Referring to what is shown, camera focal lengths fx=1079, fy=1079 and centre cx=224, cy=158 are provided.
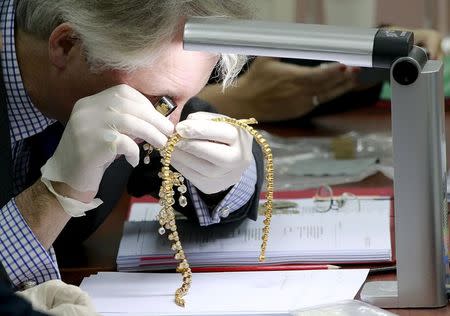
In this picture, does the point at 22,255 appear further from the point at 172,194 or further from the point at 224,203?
the point at 224,203

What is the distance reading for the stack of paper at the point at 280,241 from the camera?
5.25ft

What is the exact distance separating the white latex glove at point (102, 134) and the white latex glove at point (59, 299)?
0.20m

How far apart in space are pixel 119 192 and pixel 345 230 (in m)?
0.41

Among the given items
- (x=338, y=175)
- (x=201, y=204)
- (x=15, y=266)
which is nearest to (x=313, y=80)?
(x=338, y=175)

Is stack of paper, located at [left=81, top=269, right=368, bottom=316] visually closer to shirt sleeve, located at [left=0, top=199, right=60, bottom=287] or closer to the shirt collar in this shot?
shirt sleeve, located at [left=0, top=199, right=60, bottom=287]

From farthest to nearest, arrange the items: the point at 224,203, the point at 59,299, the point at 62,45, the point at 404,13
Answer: the point at 404,13 < the point at 224,203 < the point at 62,45 < the point at 59,299

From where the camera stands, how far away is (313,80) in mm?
2516

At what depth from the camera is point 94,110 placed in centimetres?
146

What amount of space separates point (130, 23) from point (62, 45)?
0.57ft

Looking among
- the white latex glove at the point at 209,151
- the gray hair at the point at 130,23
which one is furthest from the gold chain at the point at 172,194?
the gray hair at the point at 130,23

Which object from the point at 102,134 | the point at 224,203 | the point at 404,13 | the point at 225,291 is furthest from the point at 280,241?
the point at 404,13

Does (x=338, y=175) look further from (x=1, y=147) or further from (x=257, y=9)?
(x=1, y=147)

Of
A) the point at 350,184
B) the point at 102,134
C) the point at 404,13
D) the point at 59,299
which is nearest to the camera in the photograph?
the point at 59,299

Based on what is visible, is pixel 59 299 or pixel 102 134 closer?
pixel 59 299
